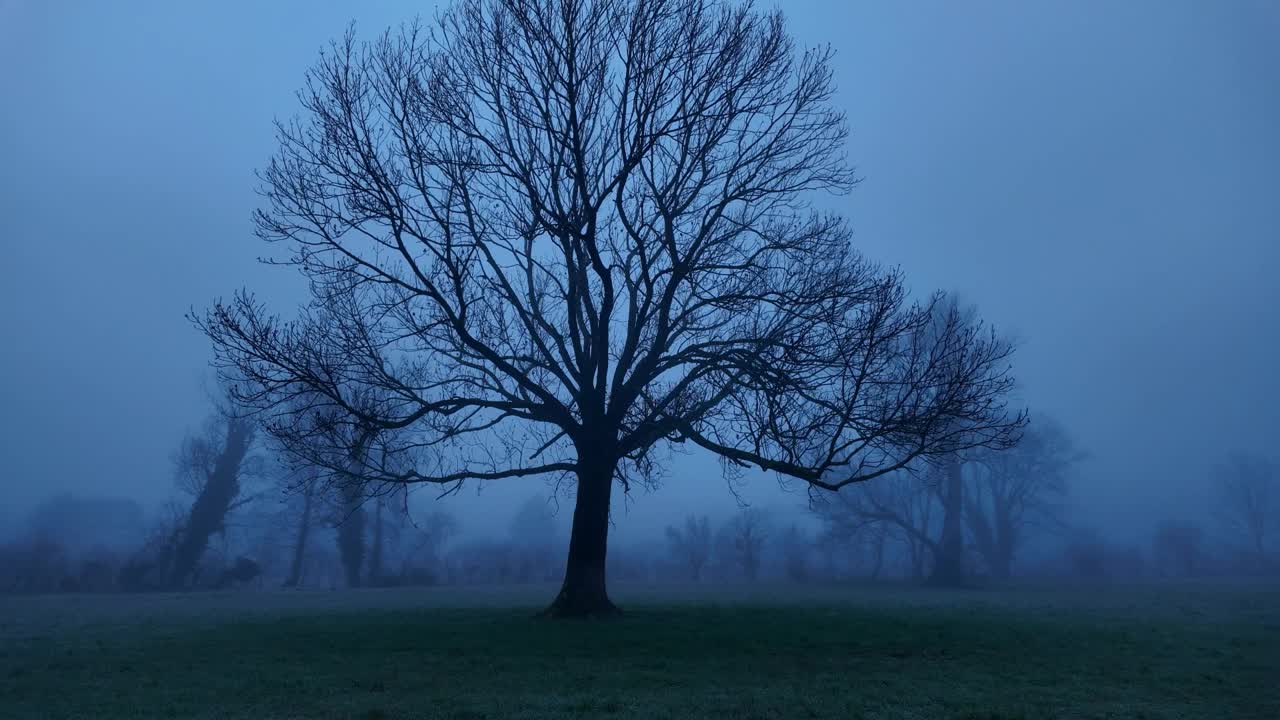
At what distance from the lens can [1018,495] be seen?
4447 cm

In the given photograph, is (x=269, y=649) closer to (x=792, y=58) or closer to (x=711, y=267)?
(x=711, y=267)

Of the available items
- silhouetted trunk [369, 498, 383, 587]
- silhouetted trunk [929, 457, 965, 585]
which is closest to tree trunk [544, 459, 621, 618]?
silhouetted trunk [929, 457, 965, 585]

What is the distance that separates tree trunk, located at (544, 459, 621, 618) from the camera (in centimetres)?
1494

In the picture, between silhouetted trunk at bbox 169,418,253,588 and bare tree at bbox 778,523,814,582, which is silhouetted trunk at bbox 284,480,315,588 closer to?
silhouetted trunk at bbox 169,418,253,588

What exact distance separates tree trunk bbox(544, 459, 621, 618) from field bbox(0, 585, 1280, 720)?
0.88 metres

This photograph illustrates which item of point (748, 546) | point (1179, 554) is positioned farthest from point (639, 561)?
point (1179, 554)

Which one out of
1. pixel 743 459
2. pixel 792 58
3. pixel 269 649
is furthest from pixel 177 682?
pixel 792 58

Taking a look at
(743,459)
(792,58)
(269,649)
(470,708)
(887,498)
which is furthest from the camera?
(887,498)

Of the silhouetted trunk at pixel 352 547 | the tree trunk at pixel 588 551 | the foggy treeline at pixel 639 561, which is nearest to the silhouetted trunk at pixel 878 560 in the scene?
the foggy treeline at pixel 639 561

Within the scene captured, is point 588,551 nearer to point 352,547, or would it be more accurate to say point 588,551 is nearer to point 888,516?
point 888,516

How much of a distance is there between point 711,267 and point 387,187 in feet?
22.2

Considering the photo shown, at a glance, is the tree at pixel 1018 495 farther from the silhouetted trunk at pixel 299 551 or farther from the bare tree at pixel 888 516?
the silhouetted trunk at pixel 299 551

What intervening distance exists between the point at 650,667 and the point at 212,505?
38.6 meters

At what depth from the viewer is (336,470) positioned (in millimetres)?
14125
